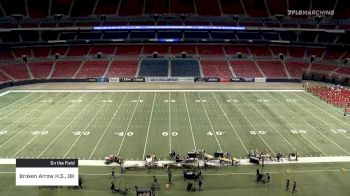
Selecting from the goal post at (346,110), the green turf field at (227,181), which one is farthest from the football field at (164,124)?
the green turf field at (227,181)

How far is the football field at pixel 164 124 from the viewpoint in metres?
29.2

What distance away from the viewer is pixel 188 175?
78.5ft

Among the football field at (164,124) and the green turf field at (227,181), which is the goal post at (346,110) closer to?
the football field at (164,124)

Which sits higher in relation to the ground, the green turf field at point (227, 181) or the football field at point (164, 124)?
the football field at point (164, 124)

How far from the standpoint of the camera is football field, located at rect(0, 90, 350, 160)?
29.2 m

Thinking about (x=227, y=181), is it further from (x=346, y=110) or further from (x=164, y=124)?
(x=346, y=110)

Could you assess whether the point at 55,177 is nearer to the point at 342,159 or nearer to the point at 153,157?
the point at 153,157

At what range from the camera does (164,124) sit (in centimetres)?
3562

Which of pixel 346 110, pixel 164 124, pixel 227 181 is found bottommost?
pixel 227 181

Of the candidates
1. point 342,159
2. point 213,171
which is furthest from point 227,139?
point 342,159

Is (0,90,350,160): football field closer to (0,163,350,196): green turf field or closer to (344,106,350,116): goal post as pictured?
(344,106,350,116): goal post

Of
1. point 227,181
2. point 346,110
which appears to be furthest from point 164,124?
point 346,110

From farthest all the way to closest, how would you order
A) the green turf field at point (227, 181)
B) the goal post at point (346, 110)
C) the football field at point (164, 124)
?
1. the goal post at point (346, 110)
2. the football field at point (164, 124)
3. the green turf field at point (227, 181)

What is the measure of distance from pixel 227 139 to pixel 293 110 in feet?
43.3
